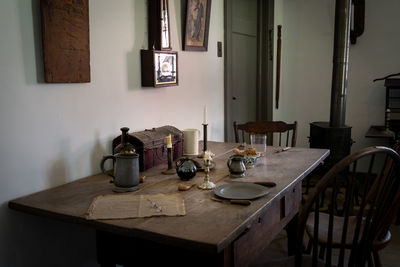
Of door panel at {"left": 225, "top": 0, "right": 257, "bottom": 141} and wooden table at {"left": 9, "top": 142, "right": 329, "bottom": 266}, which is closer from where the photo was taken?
wooden table at {"left": 9, "top": 142, "right": 329, "bottom": 266}

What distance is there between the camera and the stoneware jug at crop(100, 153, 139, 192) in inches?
61.9

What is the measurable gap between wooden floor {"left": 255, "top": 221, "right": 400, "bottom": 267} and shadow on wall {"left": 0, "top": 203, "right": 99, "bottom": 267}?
1.16m

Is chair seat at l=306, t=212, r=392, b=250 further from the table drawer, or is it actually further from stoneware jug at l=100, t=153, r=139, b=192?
stoneware jug at l=100, t=153, r=139, b=192

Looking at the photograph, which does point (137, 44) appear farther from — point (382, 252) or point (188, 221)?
point (382, 252)

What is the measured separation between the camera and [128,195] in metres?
1.54

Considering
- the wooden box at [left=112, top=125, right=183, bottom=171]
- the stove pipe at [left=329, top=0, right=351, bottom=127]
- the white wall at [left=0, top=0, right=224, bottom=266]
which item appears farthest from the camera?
the stove pipe at [left=329, top=0, right=351, bottom=127]

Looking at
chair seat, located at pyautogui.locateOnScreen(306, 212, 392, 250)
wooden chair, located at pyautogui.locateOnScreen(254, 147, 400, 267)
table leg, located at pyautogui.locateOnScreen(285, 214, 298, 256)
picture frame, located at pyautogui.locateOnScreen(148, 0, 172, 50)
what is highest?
picture frame, located at pyautogui.locateOnScreen(148, 0, 172, 50)

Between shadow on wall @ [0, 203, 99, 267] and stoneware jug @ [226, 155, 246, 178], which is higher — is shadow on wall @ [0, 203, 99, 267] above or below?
below

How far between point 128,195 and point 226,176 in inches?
19.4

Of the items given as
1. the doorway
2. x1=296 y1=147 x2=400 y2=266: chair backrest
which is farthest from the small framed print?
x1=296 y1=147 x2=400 y2=266: chair backrest

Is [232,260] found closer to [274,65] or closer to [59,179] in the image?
[59,179]

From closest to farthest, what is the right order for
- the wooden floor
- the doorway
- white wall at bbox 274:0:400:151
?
1. the wooden floor
2. the doorway
3. white wall at bbox 274:0:400:151

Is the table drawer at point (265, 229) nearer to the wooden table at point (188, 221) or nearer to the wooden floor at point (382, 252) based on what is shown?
the wooden table at point (188, 221)

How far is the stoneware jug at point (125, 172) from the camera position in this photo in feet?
5.16
